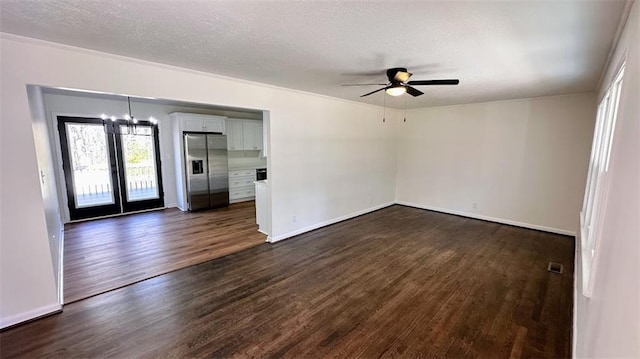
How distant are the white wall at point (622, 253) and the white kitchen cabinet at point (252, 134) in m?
7.06

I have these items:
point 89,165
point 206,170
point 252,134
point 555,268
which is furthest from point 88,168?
point 555,268

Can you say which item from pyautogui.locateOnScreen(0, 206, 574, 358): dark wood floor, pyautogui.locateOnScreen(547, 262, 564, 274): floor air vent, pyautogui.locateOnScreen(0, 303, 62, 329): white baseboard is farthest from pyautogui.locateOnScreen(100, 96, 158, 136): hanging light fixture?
pyautogui.locateOnScreen(547, 262, 564, 274): floor air vent

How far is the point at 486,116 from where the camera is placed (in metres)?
Result: 5.54

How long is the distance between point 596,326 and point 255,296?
2.68m

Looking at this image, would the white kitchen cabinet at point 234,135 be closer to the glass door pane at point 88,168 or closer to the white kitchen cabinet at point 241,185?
the white kitchen cabinet at point 241,185

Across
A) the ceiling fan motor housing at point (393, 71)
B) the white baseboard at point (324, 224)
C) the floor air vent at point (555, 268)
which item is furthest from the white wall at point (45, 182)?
the floor air vent at point (555, 268)

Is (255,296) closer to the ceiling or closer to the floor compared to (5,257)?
closer to the floor

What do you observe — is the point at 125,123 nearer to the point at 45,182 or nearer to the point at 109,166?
the point at 109,166

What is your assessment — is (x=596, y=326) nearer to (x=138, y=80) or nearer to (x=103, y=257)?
(x=138, y=80)

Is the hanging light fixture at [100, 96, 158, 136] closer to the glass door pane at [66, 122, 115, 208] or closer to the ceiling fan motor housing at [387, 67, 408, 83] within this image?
the glass door pane at [66, 122, 115, 208]

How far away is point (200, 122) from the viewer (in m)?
6.48

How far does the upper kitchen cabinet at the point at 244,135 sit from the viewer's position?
7.17 m

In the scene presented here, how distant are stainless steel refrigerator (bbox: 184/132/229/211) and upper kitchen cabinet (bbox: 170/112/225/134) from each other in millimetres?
176

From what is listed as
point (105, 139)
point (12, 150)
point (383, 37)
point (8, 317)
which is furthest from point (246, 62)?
point (105, 139)
